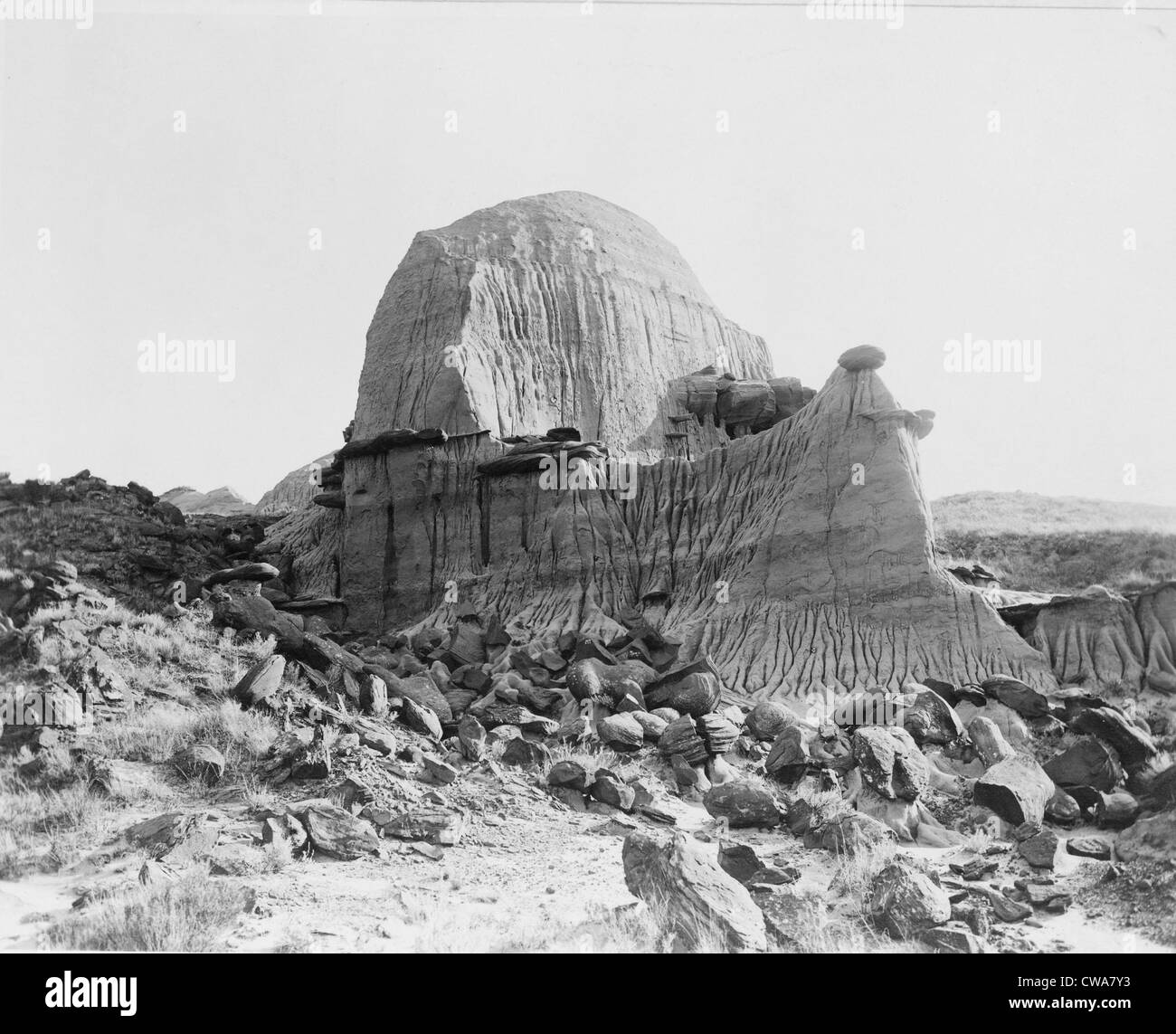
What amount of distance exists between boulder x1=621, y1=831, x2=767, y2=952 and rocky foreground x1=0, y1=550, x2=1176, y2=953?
0.07 feet

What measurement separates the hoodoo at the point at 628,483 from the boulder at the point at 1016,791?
5.86 m

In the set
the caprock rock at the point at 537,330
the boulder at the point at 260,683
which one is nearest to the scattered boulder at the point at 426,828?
the boulder at the point at 260,683

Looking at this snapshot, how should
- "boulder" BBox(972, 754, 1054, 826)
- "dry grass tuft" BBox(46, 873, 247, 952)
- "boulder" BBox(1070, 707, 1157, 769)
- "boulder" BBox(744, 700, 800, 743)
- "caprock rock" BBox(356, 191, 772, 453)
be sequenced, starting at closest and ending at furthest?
"dry grass tuft" BBox(46, 873, 247, 952), "boulder" BBox(972, 754, 1054, 826), "boulder" BBox(1070, 707, 1157, 769), "boulder" BBox(744, 700, 800, 743), "caprock rock" BBox(356, 191, 772, 453)

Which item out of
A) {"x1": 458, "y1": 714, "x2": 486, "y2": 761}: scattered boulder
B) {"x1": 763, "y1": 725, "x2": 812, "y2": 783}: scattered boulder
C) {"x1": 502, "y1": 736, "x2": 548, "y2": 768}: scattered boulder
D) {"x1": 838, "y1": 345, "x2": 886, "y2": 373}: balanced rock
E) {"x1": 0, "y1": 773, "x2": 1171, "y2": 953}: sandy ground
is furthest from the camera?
{"x1": 838, "y1": 345, "x2": 886, "y2": 373}: balanced rock

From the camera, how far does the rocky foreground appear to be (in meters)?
7.40

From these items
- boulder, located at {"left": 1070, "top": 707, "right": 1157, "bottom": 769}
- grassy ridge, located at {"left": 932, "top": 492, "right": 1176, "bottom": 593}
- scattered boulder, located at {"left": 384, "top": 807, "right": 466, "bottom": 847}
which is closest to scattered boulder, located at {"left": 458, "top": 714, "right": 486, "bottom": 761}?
scattered boulder, located at {"left": 384, "top": 807, "right": 466, "bottom": 847}

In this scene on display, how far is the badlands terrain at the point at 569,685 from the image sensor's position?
7.79 metres

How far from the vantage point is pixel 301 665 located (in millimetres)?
13828

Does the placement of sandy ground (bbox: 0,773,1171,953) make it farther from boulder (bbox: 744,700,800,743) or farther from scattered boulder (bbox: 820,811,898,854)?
boulder (bbox: 744,700,800,743)

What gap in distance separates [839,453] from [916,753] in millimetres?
9473

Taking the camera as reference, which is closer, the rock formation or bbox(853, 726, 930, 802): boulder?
bbox(853, 726, 930, 802): boulder

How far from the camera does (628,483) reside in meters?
23.2

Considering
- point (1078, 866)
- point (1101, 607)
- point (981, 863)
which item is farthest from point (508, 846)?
point (1101, 607)

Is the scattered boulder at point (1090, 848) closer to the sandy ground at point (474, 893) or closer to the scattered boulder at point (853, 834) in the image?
the sandy ground at point (474, 893)
